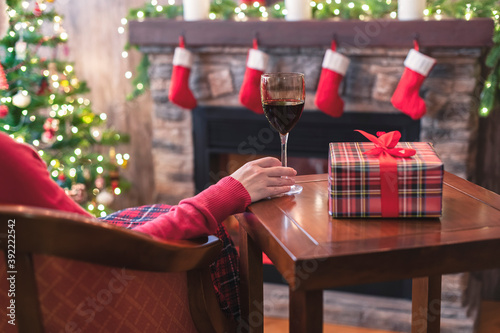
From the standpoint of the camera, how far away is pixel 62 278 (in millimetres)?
962

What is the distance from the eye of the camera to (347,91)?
249 cm

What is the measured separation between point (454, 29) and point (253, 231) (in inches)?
56.5

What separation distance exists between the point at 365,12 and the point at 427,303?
1.34 metres

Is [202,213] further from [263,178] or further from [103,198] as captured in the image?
[103,198]

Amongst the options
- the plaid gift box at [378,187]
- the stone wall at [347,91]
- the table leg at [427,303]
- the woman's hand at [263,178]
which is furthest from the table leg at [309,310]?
the stone wall at [347,91]

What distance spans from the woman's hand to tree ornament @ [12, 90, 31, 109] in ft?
5.08

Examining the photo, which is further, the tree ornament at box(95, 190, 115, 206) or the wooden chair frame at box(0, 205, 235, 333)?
the tree ornament at box(95, 190, 115, 206)

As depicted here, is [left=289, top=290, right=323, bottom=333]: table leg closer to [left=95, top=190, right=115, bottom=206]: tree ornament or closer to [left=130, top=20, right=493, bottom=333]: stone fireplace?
[left=130, top=20, right=493, bottom=333]: stone fireplace

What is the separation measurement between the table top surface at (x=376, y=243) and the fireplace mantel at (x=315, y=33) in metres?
1.20

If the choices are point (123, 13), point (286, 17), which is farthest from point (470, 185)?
point (123, 13)

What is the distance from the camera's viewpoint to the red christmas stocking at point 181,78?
8.46 ft

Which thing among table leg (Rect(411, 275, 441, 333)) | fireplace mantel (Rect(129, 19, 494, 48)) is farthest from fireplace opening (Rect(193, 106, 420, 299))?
table leg (Rect(411, 275, 441, 333))

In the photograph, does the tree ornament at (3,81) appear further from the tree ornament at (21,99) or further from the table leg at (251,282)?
the table leg at (251,282)

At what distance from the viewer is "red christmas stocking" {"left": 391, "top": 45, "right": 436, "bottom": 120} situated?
222 cm
